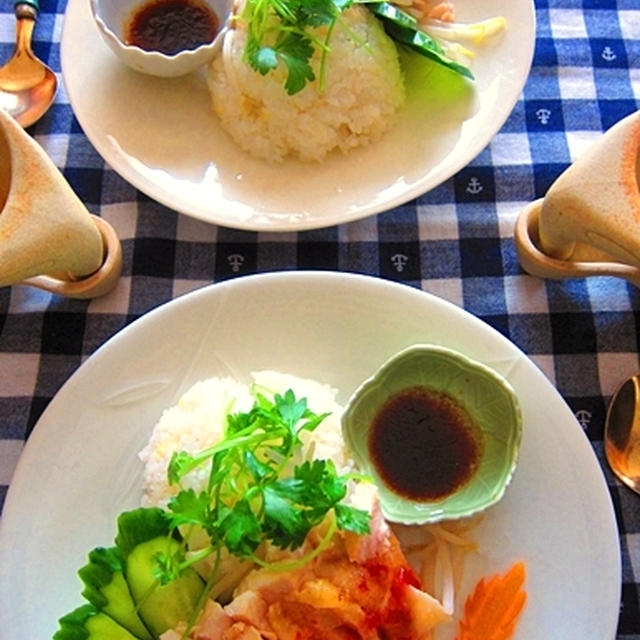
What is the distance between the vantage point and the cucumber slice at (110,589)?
1.28m

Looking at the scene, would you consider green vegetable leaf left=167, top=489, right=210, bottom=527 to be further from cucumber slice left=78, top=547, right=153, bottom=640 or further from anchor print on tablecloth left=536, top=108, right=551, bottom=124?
anchor print on tablecloth left=536, top=108, right=551, bottom=124

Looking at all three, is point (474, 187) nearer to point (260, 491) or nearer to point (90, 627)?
point (260, 491)

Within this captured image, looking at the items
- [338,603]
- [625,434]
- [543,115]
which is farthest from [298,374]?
[543,115]

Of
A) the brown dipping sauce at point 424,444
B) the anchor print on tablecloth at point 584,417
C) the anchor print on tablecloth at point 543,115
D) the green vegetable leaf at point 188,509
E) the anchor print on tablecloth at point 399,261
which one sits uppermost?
the anchor print on tablecloth at point 543,115

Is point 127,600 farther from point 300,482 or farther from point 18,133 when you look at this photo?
point 18,133

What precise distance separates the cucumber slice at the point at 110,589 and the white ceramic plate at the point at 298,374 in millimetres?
144

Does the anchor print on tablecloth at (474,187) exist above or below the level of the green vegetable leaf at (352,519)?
above

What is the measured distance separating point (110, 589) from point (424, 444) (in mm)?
588

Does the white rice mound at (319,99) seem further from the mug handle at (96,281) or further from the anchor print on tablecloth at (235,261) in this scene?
the mug handle at (96,281)

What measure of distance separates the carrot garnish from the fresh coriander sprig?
270 mm

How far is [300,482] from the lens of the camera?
4.24ft

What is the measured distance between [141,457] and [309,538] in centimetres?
34

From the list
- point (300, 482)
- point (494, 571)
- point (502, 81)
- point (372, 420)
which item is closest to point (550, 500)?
point (494, 571)

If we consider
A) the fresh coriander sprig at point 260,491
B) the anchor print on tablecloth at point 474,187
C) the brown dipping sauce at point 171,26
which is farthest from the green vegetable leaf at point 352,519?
the brown dipping sauce at point 171,26
